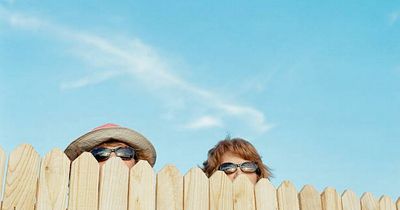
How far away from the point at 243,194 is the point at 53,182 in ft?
4.21

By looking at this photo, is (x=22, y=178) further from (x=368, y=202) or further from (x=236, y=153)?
(x=368, y=202)

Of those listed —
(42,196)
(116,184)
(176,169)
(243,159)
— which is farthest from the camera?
(243,159)

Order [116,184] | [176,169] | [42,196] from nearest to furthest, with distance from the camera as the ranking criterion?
1. [42,196]
2. [116,184]
3. [176,169]

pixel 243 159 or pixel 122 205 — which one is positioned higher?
pixel 243 159

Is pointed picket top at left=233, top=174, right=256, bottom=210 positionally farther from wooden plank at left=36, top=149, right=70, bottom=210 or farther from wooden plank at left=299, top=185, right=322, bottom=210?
wooden plank at left=36, top=149, right=70, bottom=210

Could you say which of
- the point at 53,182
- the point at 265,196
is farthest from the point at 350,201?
the point at 53,182

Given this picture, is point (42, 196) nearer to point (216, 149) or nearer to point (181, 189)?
point (181, 189)

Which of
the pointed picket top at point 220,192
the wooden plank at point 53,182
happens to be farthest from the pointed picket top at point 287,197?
the wooden plank at point 53,182

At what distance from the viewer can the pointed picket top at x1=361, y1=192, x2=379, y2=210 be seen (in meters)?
4.68

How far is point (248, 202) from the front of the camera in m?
3.94

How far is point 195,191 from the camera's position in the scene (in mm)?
3756

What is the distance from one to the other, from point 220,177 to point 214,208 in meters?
0.21

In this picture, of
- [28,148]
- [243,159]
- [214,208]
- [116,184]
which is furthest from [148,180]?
[243,159]

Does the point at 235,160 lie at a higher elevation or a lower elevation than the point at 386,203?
higher
